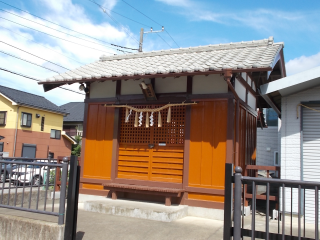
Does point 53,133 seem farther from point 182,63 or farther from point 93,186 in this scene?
point 182,63

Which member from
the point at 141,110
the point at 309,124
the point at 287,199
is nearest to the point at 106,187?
the point at 141,110

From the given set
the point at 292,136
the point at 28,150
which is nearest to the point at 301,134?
the point at 292,136

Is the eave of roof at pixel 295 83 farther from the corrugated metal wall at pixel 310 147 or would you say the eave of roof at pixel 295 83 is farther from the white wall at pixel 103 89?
the white wall at pixel 103 89

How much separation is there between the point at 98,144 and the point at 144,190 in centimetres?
205

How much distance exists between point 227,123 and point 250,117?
291 centimetres

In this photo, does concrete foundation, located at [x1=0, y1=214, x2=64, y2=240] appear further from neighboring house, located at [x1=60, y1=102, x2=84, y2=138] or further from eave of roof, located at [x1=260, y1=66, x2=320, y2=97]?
neighboring house, located at [x1=60, y1=102, x2=84, y2=138]

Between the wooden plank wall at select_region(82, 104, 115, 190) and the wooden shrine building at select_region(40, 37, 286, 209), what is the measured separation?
0.03 metres

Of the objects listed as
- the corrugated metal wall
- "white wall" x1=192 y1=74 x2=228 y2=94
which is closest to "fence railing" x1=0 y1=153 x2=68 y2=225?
"white wall" x1=192 y1=74 x2=228 y2=94

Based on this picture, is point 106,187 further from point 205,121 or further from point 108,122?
point 205,121

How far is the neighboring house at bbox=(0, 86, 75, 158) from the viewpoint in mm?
26062

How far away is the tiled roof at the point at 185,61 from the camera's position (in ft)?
22.5

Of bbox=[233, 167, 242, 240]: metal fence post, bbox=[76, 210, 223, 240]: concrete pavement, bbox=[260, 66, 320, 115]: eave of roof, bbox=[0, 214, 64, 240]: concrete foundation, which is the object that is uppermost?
bbox=[260, 66, 320, 115]: eave of roof

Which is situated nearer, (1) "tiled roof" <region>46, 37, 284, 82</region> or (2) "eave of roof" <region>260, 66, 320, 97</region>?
(2) "eave of roof" <region>260, 66, 320, 97</region>

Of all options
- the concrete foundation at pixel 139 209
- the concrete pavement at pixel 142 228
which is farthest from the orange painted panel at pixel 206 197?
the concrete pavement at pixel 142 228
